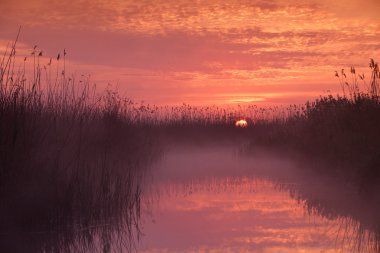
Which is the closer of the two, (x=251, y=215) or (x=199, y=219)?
(x=199, y=219)

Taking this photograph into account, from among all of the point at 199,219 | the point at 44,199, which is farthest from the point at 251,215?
the point at 44,199

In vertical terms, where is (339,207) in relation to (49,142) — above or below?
below

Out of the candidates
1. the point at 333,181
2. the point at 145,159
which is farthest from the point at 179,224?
the point at 145,159

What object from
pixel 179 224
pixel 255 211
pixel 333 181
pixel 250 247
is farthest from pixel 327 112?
pixel 250 247

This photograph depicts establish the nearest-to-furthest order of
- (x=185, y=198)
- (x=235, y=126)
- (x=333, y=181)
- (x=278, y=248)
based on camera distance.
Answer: (x=278, y=248) < (x=185, y=198) < (x=333, y=181) < (x=235, y=126)

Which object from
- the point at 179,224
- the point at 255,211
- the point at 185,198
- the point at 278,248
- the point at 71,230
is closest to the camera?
the point at 278,248

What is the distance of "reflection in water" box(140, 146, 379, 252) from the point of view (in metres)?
4.68

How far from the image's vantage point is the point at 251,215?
6004 millimetres

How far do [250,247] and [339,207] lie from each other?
7.90ft

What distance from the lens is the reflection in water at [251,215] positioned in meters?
4.68

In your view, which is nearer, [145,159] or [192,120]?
[145,159]

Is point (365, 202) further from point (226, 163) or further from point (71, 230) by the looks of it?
point (226, 163)

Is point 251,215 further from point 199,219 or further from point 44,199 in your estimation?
point 44,199

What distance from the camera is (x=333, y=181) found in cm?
852
